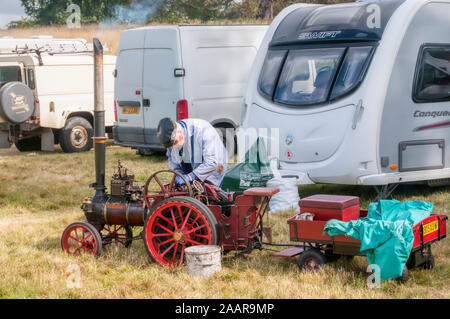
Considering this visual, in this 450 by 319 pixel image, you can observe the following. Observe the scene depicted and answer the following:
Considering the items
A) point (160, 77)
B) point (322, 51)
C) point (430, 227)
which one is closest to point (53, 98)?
point (160, 77)

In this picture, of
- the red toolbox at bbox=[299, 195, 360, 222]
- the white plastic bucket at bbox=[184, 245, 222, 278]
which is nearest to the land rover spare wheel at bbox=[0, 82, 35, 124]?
the white plastic bucket at bbox=[184, 245, 222, 278]

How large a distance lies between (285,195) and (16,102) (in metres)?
6.99

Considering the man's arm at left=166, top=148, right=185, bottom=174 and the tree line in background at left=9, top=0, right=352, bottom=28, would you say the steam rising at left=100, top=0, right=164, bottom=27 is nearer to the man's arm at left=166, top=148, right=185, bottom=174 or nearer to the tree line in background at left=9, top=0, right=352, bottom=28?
the tree line in background at left=9, top=0, right=352, bottom=28

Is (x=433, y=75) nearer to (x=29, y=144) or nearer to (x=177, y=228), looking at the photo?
(x=177, y=228)

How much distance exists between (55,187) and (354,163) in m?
4.95

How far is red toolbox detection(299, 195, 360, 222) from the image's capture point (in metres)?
5.98

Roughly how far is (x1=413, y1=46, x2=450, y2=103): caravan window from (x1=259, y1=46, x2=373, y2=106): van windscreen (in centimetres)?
80

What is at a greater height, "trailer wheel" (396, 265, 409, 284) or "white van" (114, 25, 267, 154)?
"white van" (114, 25, 267, 154)

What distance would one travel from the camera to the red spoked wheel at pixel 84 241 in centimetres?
667

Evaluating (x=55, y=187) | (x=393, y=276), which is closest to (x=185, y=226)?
(x=393, y=276)

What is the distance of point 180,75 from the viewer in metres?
12.5

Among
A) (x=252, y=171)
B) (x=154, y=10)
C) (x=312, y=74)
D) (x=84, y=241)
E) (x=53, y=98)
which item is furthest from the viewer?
(x=154, y=10)

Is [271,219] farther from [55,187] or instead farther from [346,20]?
[55,187]

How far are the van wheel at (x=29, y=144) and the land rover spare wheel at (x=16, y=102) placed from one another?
2730 millimetres
